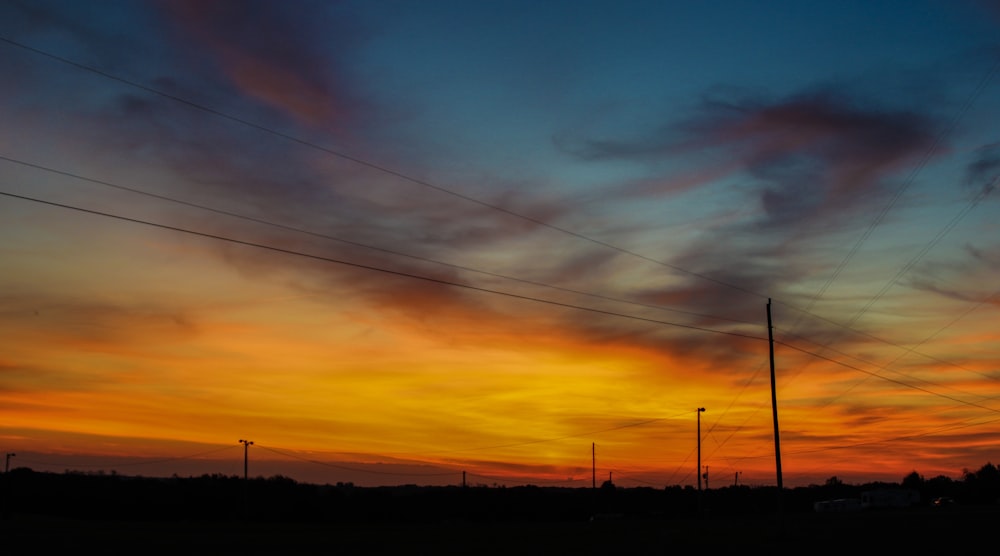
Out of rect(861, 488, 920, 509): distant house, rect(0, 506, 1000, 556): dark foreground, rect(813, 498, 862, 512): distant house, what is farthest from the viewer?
rect(861, 488, 920, 509): distant house

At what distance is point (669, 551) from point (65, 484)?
181 meters

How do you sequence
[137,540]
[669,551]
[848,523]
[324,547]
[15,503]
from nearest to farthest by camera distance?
1. [669,551]
2. [324,547]
3. [137,540]
4. [848,523]
5. [15,503]

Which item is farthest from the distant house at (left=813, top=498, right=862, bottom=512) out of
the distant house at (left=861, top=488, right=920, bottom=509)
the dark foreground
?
the dark foreground

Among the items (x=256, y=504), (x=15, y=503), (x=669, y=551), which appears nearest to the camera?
(x=669, y=551)

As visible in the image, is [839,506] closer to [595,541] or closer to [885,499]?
[885,499]

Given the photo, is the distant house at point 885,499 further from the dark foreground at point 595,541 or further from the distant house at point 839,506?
the dark foreground at point 595,541

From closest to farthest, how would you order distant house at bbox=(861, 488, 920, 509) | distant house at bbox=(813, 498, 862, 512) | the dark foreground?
the dark foreground < distant house at bbox=(813, 498, 862, 512) < distant house at bbox=(861, 488, 920, 509)

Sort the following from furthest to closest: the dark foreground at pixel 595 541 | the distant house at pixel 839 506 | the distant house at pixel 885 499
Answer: the distant house at pixel 885 499
the distant house at pixel 839 506
the dark foreground at pixel 595 541

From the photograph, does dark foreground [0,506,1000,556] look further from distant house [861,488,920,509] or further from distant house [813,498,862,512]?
distant house [861,488,920,509]

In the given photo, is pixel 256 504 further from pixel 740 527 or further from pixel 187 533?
pixel 740 527

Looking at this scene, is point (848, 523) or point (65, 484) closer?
point (848, 523)

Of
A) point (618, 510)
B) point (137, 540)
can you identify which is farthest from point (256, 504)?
point (137, 540)

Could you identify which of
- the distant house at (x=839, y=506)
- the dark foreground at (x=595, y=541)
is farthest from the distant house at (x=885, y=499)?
the dark foreground at (x=595, y=541)

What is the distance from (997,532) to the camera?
221 ft
